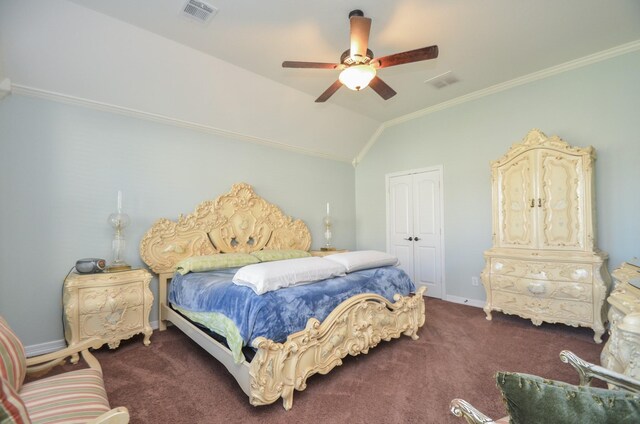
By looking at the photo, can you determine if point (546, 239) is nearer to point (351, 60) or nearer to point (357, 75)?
point (357, 75)

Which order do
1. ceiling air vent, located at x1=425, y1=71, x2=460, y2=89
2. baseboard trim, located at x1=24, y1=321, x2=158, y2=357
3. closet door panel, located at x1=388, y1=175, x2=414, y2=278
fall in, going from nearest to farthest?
baseboard trim, located at x1=24, y1=321, x2=158, y2=357 → ceiling air vent, located at x1=425, y1=71, x2=460, y2=89 → closet door panel, located at x1=388, y1=175, x2=414, y2=278

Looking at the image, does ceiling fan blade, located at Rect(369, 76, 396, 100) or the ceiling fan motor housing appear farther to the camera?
ceiling fan blade, located at Rect(369, 76, 396, 100)

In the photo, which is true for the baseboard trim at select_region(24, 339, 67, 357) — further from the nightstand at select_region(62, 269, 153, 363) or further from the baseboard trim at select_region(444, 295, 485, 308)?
→ the baseboard trim at select_region(444, 295, 485, 308)

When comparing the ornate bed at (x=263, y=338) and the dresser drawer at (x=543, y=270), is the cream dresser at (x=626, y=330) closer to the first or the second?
the dresser drawer at (x=543, y=270)

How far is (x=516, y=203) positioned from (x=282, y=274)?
306cm

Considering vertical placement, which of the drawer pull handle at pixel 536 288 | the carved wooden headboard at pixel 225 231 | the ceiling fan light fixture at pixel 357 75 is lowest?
the drawer pull handle at pixel 536 288

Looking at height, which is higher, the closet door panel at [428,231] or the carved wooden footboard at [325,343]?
the closet door panel at [428,231]

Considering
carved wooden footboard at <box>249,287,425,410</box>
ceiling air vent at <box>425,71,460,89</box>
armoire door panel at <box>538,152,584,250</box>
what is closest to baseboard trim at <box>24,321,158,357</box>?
carved wooden footboard at <box>249,287,425,410</box>

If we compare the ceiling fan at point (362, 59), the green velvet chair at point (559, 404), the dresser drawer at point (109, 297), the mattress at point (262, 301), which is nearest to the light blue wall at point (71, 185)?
the dresser drawer at point (109, 297)

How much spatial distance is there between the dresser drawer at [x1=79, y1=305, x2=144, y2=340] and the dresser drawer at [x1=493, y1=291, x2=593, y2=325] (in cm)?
406

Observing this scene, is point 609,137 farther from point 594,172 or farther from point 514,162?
point 514,162

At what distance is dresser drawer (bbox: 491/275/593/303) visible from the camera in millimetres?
2996

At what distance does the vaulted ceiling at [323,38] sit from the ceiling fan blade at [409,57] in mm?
546

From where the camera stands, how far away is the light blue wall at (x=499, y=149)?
314 cm
